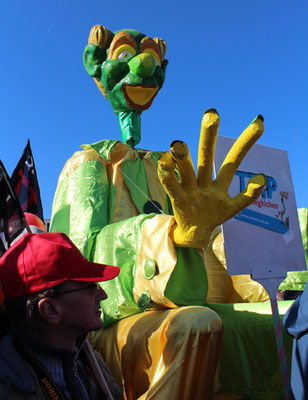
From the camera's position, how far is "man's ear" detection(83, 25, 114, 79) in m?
2.96

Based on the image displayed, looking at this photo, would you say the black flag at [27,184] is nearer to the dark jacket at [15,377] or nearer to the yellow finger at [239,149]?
the yellow finger at [239,149]

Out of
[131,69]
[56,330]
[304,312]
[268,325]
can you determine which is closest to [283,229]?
[268,325]

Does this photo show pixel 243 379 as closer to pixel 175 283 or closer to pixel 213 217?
pixel 175 283

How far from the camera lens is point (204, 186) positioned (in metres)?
1.53

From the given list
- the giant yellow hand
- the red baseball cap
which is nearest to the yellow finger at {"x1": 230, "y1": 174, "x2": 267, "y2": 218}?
the giant yellow hand

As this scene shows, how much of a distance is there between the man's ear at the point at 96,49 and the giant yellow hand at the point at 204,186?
6.04 ft

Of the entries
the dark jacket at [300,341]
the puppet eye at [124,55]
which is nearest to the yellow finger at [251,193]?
the dark jacket at [300,341]

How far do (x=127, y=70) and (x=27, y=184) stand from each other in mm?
2263

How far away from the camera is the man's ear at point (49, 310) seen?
119 centimetres

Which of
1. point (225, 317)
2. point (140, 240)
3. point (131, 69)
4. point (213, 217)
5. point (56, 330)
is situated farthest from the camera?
point (131, 69)

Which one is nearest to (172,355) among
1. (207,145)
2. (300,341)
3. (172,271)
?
(172,271)

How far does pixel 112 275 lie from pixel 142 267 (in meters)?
0.43

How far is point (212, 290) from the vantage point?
2.40 m

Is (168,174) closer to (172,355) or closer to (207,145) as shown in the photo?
(207,145)
